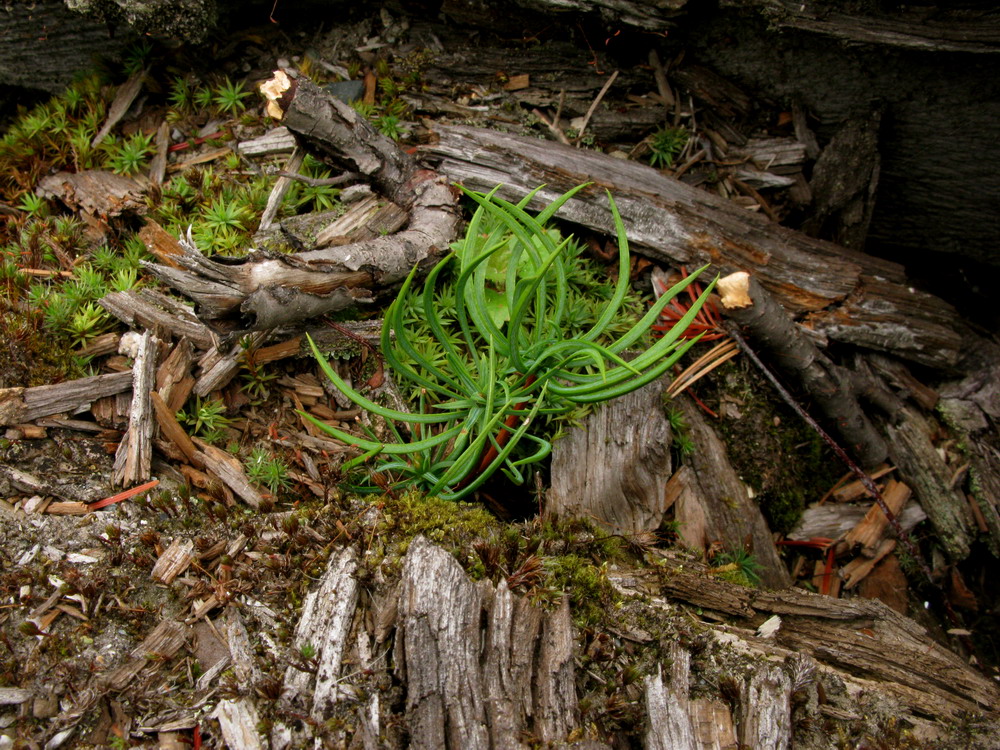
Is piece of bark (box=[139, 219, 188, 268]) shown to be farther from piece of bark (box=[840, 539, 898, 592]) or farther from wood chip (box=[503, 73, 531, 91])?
piece of bark (box=[840, 539, 898, 592])

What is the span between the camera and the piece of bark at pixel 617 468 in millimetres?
2682

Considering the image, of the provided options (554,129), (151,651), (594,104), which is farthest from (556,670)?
(594,104)

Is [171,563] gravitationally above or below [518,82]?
below

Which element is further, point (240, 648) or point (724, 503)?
point (724, 503)

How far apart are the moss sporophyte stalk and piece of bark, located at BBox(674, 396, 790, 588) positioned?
551 millimetres

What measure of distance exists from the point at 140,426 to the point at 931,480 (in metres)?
3.70

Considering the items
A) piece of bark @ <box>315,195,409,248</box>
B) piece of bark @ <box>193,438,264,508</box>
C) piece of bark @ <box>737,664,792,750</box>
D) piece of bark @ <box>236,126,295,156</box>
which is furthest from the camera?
piece of bark @ <box>236,126,295,156</box>

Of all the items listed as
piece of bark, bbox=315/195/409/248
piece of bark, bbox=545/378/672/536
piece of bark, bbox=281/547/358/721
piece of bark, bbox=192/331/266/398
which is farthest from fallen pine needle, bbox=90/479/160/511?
piece of bark, bbox=545/378/672/536

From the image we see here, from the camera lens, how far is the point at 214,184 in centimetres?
321

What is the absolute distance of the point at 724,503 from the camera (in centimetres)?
293

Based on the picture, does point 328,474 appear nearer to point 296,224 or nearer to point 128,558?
point 128,558

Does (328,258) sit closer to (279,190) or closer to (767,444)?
(279,190)

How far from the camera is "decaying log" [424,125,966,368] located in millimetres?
3117

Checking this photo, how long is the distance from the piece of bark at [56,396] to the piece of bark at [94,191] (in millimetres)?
936
